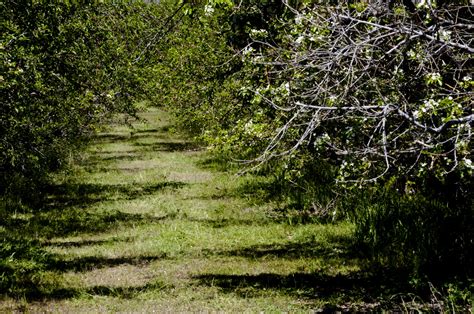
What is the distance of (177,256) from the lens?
10297 millimetres

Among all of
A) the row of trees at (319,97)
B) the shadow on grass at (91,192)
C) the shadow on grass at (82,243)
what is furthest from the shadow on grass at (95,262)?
the shadow on grass at (91,192)

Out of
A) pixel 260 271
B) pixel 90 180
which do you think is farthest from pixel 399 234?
pixel 90 180

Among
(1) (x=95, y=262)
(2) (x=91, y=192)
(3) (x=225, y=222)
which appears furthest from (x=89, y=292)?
(2) (x=91, y=192)

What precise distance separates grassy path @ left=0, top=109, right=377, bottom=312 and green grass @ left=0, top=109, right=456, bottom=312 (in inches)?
0.8

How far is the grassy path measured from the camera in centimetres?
806

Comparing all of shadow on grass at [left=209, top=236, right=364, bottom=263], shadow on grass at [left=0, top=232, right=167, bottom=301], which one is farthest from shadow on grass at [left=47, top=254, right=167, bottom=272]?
shadow on grass at [left=209, top=236, right=364, bottom=263]

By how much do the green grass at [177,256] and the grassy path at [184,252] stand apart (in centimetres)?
2

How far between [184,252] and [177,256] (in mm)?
286

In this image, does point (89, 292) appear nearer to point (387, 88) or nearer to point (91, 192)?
point (387, 88)

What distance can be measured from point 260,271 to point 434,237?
2.81 m

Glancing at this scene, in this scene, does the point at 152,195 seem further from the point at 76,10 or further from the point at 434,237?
the point at 434,237

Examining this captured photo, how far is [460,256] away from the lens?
8.62 metres

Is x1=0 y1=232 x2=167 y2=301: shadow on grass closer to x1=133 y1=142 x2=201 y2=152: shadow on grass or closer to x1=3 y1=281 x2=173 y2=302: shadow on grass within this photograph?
x1=3 y1=281 x2=173 y2=302: shadow on grass

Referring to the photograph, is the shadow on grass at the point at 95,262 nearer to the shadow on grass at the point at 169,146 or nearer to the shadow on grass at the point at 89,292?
the shadow on grass at the point at 89,292
